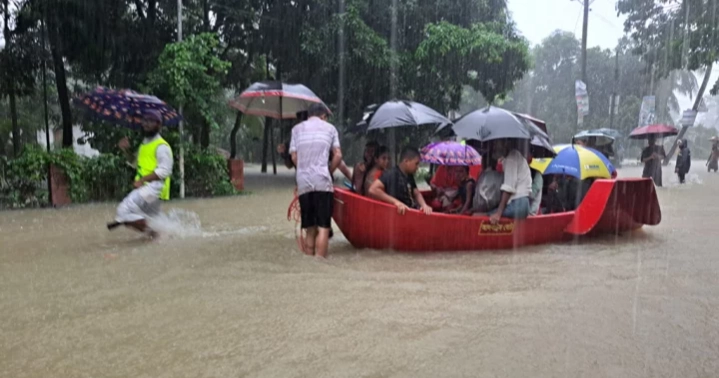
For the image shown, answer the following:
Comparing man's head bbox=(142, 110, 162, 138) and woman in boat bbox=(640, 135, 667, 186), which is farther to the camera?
woman in boat bbox=(640, 135, 667, 186)

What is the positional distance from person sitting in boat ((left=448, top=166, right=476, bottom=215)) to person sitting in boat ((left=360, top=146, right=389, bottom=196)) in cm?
114

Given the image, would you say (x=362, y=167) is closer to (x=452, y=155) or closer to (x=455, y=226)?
(x=452, y=155)

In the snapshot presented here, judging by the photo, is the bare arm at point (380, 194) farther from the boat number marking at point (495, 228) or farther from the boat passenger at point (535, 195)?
the boat passenger at point (535, 195)

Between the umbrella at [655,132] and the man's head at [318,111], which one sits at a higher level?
the umbrella at [655,132]

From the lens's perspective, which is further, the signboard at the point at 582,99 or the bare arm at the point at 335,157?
the signboard at the point at 582,99

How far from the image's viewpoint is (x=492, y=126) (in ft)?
19.9

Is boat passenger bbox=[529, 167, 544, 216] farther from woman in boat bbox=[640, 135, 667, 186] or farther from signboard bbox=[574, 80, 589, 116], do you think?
signboard bbox=[574, 80, 589, 116]

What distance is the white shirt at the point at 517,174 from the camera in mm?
6145

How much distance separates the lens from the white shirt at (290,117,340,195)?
569 cm

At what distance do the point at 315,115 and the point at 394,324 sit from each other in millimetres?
2670

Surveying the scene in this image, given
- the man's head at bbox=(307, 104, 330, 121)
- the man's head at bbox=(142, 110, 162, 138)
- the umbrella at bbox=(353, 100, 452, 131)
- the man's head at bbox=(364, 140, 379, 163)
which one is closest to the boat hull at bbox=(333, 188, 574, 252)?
the man's head at bbox=(364, 140, 379, 163)

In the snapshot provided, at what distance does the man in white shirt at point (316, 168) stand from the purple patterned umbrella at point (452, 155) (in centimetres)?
160

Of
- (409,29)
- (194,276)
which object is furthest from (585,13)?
(194,276)

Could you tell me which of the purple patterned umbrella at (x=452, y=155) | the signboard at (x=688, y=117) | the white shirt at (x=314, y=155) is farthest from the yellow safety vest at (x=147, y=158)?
the signboard at (x=688, y=117)
